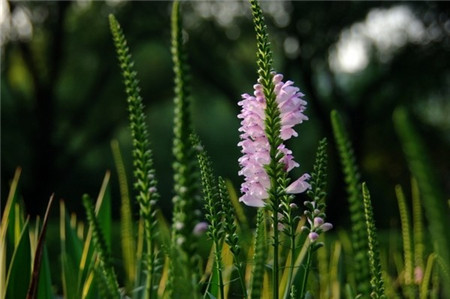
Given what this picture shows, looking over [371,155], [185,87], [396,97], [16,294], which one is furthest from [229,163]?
[185,87]

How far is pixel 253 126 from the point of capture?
4.52 ft

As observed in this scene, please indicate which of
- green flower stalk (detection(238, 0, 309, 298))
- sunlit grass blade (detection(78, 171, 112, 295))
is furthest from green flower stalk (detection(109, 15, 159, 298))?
sunlit grass blade (detection(78, 171, 112, 295))

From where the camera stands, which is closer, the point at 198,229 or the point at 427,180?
the point at 427,180

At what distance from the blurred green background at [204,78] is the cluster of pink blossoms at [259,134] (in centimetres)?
1422

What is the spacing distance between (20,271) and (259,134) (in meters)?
1.05

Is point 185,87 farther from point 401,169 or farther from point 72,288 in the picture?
point 401,169

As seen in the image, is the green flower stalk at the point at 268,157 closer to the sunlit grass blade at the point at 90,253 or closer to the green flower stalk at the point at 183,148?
the green flower stalk at the point at 183,148

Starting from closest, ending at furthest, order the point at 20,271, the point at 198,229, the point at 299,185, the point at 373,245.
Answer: the point at 198,229, the point at 373,245, the point at 299,185, the point at 20,271

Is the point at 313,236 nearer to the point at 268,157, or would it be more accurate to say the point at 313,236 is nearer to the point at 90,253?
the point at 268,157

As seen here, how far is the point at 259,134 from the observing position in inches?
54.2

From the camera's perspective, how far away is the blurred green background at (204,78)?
1560cm

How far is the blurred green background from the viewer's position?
614 inches

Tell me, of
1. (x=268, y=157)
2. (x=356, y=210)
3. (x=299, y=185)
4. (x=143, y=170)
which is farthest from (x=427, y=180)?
(x=299, y=185)

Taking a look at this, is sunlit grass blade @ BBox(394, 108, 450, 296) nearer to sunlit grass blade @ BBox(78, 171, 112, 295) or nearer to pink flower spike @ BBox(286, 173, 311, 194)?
pink flower spike @ BBox(286, 173, 311, 194)
